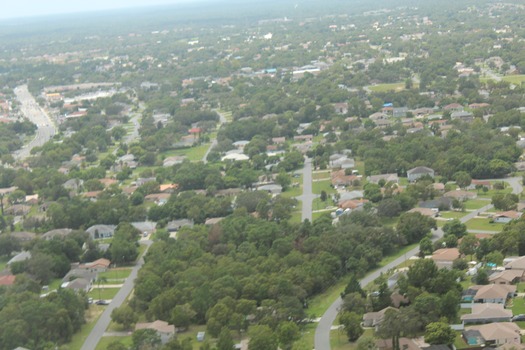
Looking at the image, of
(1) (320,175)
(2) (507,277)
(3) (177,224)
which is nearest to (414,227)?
(2) (507,277)

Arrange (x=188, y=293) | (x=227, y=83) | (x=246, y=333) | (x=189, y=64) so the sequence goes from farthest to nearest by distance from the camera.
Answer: (x=189, y=64)
(x=227, y=83)
(x=188, y=293)
(x=246, y=333)

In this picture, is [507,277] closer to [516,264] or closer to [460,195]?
[516,264]

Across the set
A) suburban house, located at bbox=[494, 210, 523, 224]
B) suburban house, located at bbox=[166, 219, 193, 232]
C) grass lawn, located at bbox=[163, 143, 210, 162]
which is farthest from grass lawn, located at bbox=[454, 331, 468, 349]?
grass lawn, located at bbox=[163, 143, 210, 162]

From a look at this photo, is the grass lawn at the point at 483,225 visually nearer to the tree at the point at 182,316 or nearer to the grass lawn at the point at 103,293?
the tree at the point at 182,316

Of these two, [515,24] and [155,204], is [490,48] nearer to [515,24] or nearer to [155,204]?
[515,24]

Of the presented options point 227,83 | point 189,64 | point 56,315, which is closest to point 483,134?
point 56,315

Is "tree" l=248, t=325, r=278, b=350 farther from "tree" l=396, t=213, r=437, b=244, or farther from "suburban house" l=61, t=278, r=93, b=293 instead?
"tree" l=396, t=213, r=437, b=244
